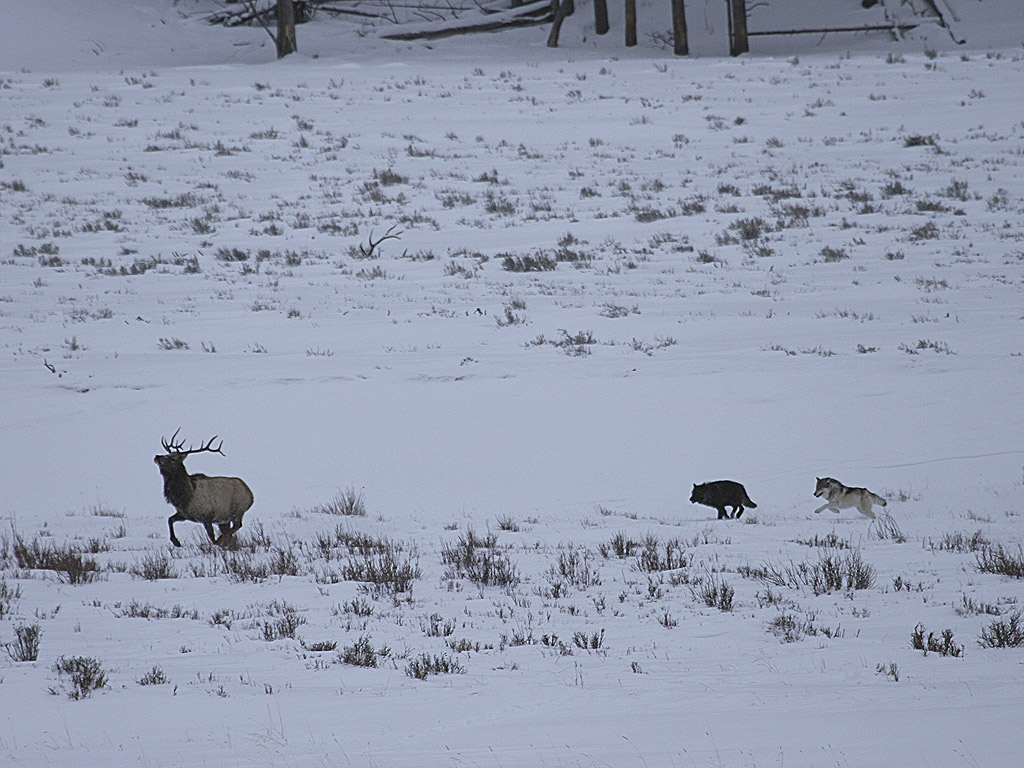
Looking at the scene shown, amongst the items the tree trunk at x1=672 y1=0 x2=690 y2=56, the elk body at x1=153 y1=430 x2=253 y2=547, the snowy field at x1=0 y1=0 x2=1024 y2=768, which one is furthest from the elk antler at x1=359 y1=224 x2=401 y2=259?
the tree trunk at x1=672 y1=0 x2=690 y2=56

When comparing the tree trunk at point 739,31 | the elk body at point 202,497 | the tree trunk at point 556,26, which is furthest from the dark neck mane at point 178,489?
the tree trunk at point 556,26

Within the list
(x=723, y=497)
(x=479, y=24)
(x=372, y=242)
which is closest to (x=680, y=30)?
(x=479, y=24)

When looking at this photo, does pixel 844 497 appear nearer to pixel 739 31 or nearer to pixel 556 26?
pixel 739 31

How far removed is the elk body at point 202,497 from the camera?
6445mm

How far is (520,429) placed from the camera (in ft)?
32.7

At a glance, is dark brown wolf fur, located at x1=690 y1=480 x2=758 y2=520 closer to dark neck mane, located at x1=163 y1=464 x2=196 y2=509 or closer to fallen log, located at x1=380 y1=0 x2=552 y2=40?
dark neck mane, located at x1=163 y1=464 x2=196 y2=509

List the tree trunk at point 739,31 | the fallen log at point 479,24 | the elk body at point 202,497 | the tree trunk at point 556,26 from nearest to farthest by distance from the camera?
the elk body at point 202,497 < the tree trunk at point 739,31 < the tree trunk at point 556,26 < the fallen log at point 479,24

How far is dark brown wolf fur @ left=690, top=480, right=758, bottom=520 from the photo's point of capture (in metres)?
7.48

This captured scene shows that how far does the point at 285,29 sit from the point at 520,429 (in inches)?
1193

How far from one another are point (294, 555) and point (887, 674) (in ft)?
13.2

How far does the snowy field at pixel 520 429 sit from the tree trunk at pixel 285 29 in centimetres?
902

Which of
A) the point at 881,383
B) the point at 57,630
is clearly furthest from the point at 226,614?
the point at 881,383

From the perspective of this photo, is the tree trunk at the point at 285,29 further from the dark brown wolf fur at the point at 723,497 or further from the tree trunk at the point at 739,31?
the dark brown wolf fur at the point at 723,497

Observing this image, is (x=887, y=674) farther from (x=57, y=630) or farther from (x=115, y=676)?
(x=57, y=630)
